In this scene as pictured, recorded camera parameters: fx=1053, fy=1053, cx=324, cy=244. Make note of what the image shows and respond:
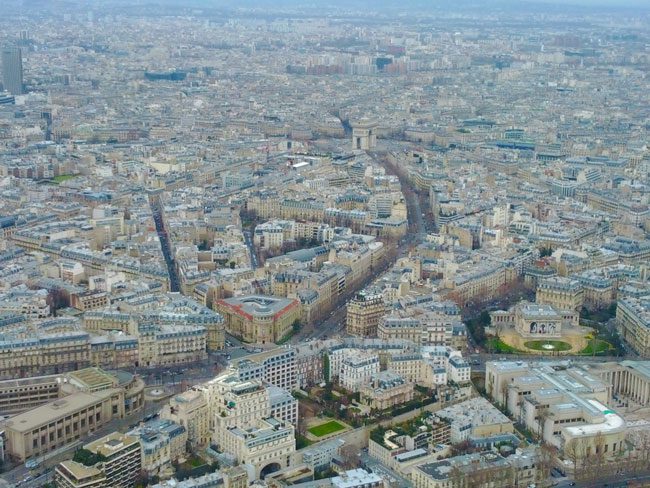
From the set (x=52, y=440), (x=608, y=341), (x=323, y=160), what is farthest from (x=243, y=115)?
(x=52, y=440)

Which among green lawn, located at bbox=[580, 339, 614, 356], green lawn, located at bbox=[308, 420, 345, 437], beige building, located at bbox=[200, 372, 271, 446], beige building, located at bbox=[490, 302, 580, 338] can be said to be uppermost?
beige building, located at bbox=[200, 372, 271, 446]

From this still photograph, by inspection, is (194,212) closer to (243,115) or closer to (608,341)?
(608,341)

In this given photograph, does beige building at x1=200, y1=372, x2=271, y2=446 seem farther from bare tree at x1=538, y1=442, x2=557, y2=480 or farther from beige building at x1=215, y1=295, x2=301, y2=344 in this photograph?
bare tree at x1=538, y1=442, x2=557, y2=480

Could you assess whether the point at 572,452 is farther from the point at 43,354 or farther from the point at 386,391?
the point at 43,354

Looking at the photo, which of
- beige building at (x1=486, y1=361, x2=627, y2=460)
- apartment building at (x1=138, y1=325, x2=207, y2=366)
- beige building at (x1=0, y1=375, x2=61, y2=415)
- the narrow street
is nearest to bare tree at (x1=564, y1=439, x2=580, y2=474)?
beige building at (x1=486, y1=361, x2=627, y2=460)

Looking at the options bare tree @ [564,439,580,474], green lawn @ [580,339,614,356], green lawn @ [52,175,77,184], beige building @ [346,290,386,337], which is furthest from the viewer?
green lawn @ [52,175,77,184]

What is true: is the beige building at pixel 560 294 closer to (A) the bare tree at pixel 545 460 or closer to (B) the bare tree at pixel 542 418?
(B) the bare tree at pixel 542 418

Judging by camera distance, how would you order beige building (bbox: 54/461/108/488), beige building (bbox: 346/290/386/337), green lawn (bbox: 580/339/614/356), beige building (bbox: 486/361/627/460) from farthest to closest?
beige building (bbox: 346/290/386/337) < green lawn (bbox: 580/339/614/356) < beige building (bbox: 486/361/627/460) < beige building (bbox: 54/461/108/488)
